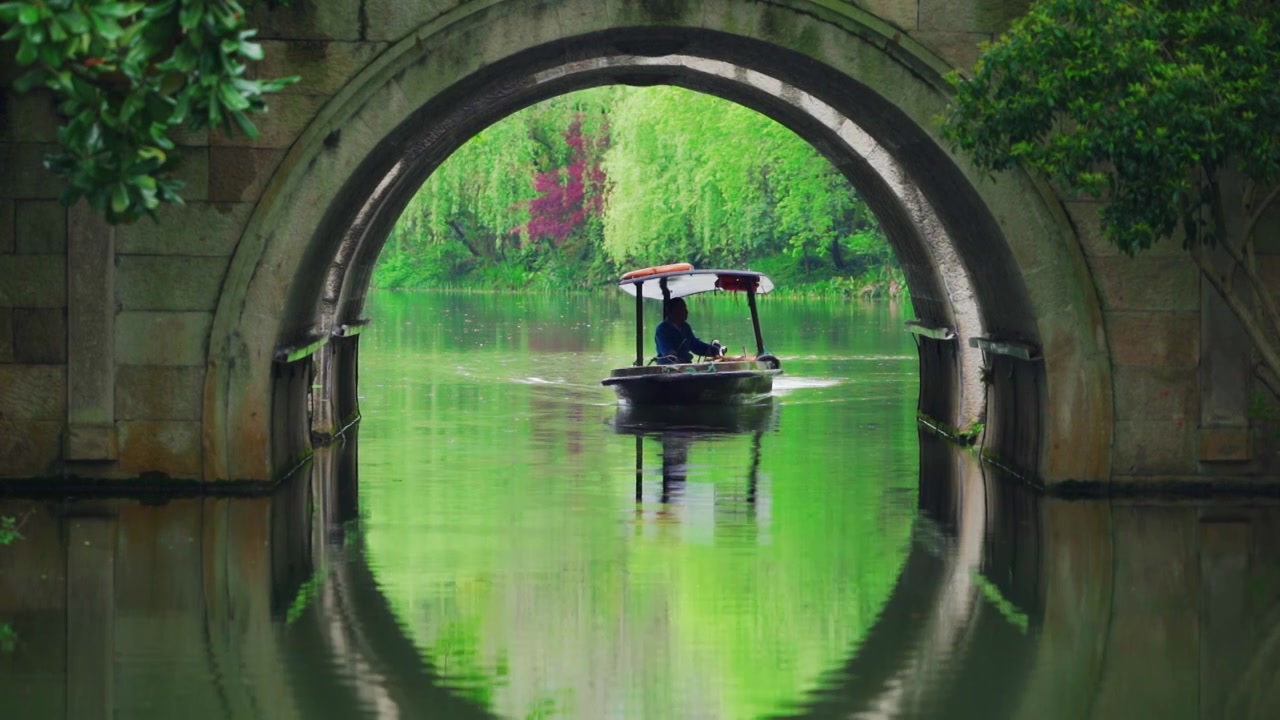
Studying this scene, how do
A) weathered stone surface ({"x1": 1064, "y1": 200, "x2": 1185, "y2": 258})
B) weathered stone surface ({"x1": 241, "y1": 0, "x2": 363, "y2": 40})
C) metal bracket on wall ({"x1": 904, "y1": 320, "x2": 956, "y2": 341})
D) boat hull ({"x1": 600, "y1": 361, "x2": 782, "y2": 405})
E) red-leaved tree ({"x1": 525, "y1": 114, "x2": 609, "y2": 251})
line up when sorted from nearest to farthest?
1. weathered stone surface ({"x1": 241, "y1": 0, "x2": 363, "y2": 40})
2. weathered stone surface ({"x1": 1064, "y1": 200, "x2": 1185, "y2": 258})
3. metal bracket on wall ({"x1": 904, "y1": 320, "x2": 956, "y2": 341})
4. boat hull ({"x1": 600, "y1": 361, "x2": 782, "y2": 405})
5. red-leaved tree ({"x1": 525, "y1": 114, "x2": 609, "y2": 251})

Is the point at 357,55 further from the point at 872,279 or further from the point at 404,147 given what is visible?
the point at 872,279

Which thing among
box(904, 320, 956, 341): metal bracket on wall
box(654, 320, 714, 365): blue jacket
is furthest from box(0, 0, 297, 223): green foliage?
box(654, 320, 714, 365): blue jacket

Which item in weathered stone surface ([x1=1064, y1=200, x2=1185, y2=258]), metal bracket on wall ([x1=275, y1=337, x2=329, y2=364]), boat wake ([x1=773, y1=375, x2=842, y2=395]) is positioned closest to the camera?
weathered stone surface ([x1=1064, y1=200, x2=1185, y2=258])

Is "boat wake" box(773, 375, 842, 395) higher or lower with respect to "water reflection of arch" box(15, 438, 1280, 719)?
higher

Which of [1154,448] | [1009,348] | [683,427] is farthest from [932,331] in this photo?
[1154,448]

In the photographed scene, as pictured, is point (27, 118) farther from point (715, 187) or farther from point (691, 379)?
point (715, 187)

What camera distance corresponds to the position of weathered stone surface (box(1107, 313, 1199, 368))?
49.3ft

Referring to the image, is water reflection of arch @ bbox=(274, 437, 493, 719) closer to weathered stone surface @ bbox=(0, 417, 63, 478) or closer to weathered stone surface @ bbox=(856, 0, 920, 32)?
weathered stone surface @ bbox=(0, 417, 63, 478)

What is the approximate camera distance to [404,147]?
17312 mm

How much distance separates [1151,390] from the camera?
49.4 ft

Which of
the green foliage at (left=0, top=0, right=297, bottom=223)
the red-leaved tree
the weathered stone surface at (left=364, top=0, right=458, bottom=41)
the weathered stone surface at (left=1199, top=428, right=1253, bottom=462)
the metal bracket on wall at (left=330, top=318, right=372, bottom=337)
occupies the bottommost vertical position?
the weathered stone surface at (left=1199, top=428, right=1253, bottom=462)

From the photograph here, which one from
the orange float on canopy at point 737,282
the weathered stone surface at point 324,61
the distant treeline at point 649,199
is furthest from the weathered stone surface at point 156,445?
the distant treeline at point 649,199

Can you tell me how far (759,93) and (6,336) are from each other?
7475 millimetres

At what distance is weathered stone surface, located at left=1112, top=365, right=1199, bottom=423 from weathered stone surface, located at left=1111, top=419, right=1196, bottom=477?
86 millimetres
